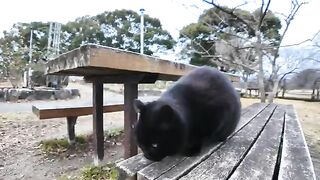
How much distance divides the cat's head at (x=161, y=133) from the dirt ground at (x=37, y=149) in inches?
79.1

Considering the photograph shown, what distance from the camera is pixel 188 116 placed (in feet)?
4.30

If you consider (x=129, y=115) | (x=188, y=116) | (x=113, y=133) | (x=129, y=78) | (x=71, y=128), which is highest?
(x=129, y=78)

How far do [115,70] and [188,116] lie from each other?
41.9 inches

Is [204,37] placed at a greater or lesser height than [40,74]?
greater

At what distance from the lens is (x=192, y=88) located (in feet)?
4.79

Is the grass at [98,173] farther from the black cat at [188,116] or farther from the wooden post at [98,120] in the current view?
the black cat at [188,116]

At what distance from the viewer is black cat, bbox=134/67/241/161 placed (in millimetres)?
1189

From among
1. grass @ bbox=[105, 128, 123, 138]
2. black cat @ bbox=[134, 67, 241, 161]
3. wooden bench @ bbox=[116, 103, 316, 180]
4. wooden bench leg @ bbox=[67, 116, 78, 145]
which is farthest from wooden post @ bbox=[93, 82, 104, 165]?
wooden bench @ bbox=[116, 103, 316, 180]

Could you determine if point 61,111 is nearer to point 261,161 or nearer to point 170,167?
point 170,167

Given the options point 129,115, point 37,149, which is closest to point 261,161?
point 129,115

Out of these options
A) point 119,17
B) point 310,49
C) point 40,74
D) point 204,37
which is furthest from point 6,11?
point 310,49

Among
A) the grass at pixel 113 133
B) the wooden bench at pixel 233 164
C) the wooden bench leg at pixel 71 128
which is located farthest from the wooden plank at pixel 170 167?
the grass at pixel 113 133

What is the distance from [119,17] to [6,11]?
7.74 m

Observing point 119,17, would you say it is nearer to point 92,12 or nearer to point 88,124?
point 92,12
